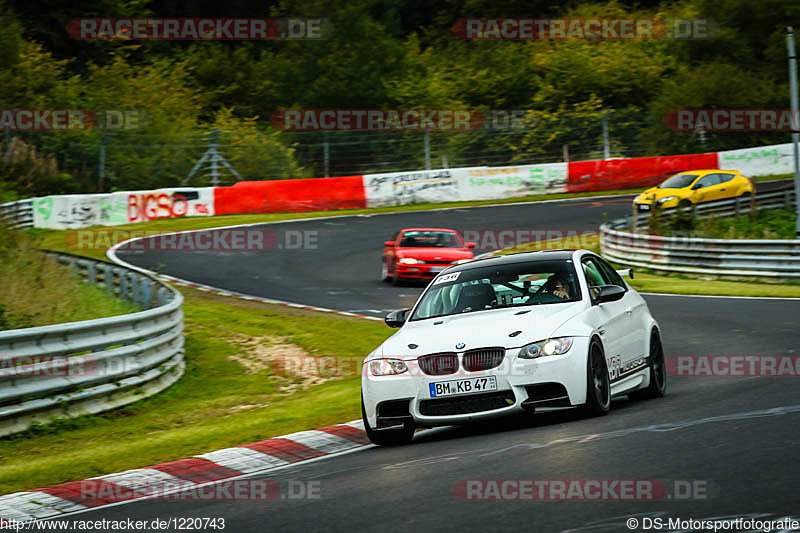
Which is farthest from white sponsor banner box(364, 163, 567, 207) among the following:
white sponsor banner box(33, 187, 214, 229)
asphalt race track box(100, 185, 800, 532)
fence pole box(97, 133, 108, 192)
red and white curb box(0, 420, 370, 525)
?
red and white curb box(0, 420, 370, 525)

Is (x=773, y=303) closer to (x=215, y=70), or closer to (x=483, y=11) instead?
(x=215, y=70)

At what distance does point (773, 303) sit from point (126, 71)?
43541 mm

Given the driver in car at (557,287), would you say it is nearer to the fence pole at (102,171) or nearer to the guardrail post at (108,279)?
the guardrail post at (108,279)

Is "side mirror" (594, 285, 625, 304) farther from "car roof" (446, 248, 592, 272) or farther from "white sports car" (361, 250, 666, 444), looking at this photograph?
"car roof" (446, 248, 592, 272)

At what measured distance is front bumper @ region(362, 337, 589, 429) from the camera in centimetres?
823

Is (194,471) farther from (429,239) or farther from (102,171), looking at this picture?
(102,171)

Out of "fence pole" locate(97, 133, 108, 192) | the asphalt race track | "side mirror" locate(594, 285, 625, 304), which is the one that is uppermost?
"fence pole" locate(97, 133, 108, 192)

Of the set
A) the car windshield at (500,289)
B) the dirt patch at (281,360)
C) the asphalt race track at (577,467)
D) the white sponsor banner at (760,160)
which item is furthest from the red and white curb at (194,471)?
the white sponsor banner at (760,160)

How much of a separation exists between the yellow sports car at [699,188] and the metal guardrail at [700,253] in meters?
2.81

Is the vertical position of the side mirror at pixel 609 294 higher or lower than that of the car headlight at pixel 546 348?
higher

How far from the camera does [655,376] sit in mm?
10164

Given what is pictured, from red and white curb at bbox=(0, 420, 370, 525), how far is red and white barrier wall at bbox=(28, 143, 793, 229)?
85.0ft

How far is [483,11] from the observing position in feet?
247

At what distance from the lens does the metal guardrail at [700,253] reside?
75.9 ft
